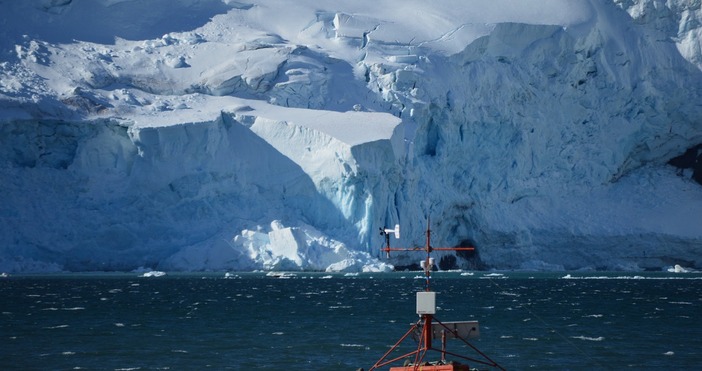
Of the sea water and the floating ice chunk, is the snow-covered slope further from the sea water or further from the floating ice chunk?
the sea water

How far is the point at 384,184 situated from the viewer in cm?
4788

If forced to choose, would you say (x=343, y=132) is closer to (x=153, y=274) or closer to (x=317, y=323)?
(x=153, y=274)

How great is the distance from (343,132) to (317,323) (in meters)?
22.6

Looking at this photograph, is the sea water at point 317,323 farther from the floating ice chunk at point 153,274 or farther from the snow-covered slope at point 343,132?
the snow-covered slope at point 343,132

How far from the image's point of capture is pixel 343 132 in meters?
48.6

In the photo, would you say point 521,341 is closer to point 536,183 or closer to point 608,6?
point 536,183

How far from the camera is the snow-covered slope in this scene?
47.3m

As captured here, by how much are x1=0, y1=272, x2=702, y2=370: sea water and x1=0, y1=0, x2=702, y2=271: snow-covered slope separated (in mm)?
2955

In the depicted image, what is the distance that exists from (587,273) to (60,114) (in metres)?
27.7

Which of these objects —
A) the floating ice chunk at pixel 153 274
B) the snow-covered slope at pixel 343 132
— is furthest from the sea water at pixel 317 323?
the snow-covered slope at pixel 343 132

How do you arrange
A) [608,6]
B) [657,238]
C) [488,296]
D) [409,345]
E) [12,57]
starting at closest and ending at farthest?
[409,345], [488,296], [12,57], [657,238], [608,6]

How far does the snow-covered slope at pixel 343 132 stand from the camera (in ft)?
155

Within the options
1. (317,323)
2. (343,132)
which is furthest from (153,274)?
(317,323)

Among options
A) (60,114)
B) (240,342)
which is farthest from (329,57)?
(240,342)
